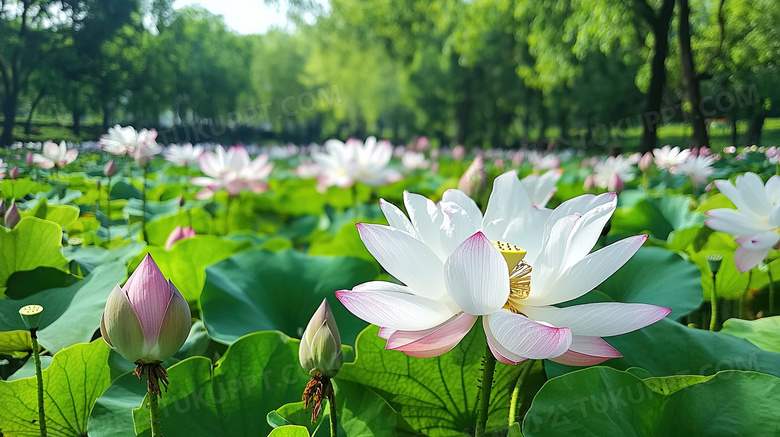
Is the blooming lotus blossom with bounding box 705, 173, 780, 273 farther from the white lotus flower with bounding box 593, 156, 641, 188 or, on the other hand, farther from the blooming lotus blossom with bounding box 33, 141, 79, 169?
the blooming lotus blossom with bounding box 33, 141, 79, 169

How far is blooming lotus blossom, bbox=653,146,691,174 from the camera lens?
1.46m

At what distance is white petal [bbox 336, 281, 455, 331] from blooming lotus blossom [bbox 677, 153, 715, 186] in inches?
47.1

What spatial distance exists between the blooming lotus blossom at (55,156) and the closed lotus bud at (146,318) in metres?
0.90

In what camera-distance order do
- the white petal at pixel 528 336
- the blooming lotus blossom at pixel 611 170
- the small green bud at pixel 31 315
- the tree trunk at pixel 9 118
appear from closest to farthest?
the white petal at pixel 528 336, the small green bud at pixel 31 315, the tree trunk at pixel 9 118, the blooming lotus blossom at pixel 611 170

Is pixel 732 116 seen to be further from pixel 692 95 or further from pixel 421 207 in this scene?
pixel 421 207

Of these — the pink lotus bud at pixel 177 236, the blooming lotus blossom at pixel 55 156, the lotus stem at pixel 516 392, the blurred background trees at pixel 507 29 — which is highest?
the blurred background trees at pixel 507 29

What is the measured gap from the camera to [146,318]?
419mm

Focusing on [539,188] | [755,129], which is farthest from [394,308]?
[755,129]

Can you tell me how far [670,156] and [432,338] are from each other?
1.37 meters

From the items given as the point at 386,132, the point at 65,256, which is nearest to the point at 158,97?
the point at 65,256

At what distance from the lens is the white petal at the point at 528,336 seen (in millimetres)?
368

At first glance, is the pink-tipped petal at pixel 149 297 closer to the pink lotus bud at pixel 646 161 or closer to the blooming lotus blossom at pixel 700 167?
the blooming lotus blossom at pixel 700 167

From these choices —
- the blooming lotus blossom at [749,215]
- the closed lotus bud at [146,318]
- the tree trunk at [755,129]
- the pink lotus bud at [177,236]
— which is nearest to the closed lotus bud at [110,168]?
the pink lotus bud at [177,236]

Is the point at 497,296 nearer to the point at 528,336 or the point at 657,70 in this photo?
the point at 528,336
